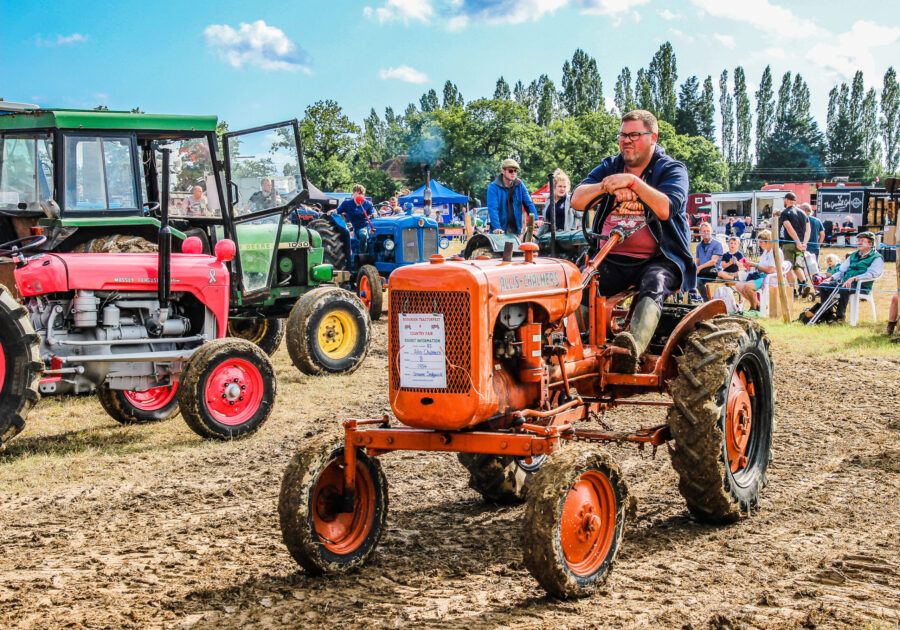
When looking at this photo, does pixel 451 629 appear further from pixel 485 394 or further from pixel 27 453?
pixel 27 453

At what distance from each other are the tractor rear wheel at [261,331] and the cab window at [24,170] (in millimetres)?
3121

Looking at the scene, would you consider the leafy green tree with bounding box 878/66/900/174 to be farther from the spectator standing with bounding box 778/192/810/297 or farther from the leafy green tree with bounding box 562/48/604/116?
the spectator standing with bounding box 778/192/810/297

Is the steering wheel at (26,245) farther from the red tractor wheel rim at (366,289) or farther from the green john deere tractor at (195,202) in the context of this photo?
the red tractor wheel rim at (366,289)

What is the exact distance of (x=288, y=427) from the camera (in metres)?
7.27

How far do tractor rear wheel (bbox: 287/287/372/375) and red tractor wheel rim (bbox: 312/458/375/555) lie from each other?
496 cm

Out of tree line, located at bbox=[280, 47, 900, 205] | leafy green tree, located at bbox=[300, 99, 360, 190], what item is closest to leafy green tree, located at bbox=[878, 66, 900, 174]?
tree line, located at bbox=[280, 47, 900, 205]

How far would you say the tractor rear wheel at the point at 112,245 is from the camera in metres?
7.43

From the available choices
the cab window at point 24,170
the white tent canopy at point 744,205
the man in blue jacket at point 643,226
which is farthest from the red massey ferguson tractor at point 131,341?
the white tent canopy at point 744,205

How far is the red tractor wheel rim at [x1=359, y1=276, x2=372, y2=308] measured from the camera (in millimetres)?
13797

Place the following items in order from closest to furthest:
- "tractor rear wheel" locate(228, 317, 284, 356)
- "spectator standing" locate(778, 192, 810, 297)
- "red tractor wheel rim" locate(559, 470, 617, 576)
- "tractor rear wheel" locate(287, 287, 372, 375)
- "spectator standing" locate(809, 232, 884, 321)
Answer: "red tractor wheel rim" locate(559, 470, 617, 576), "tractor rear wheel" locate(287, 287, 372, 375), "tractor rear wheel" locate(228, 317, 284, 356), "spectator standing" locate(809, 232, 884, 321), "spectator standing" locate(778, 192, 810, 297)

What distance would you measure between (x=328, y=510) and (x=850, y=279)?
1022 centimetres

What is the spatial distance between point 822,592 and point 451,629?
1.51 metres

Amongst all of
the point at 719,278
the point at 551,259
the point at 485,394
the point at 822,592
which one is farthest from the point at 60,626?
the point at 719,278

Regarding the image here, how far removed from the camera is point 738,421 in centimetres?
480
